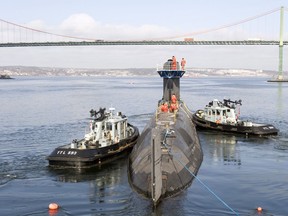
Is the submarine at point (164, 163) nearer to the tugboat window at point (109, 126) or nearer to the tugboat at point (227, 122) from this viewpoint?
the tugboat window at point (109, 126)

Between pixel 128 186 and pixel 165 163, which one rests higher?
pixel 165 163

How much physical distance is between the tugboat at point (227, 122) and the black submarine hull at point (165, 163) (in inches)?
730

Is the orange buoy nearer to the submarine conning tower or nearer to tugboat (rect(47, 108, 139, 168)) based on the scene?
tugboat (rect(47, 108, 139, 168))

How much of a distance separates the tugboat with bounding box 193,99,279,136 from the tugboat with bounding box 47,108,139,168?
678 inches

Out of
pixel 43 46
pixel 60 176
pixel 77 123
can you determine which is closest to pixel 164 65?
pixel 77 123

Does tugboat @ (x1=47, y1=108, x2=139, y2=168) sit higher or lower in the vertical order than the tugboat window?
lower

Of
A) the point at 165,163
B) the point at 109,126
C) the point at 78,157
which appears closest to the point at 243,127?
the point at 109,126

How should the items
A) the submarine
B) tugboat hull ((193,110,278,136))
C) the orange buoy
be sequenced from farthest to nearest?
tugboat hull ((193,110,278,136)) → the orange buoy → the submarine

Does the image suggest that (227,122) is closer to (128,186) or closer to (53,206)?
Result: (128,186)

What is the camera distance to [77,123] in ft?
232

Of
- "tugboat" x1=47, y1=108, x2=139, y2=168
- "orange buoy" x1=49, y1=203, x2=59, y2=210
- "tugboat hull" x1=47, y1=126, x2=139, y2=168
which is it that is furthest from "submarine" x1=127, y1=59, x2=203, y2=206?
"orange buoy" x1=49, y1=203, x2=59, y2=210

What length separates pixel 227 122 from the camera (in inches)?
2352

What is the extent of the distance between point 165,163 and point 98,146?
1247 cm

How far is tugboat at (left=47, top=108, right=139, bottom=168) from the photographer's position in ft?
119
